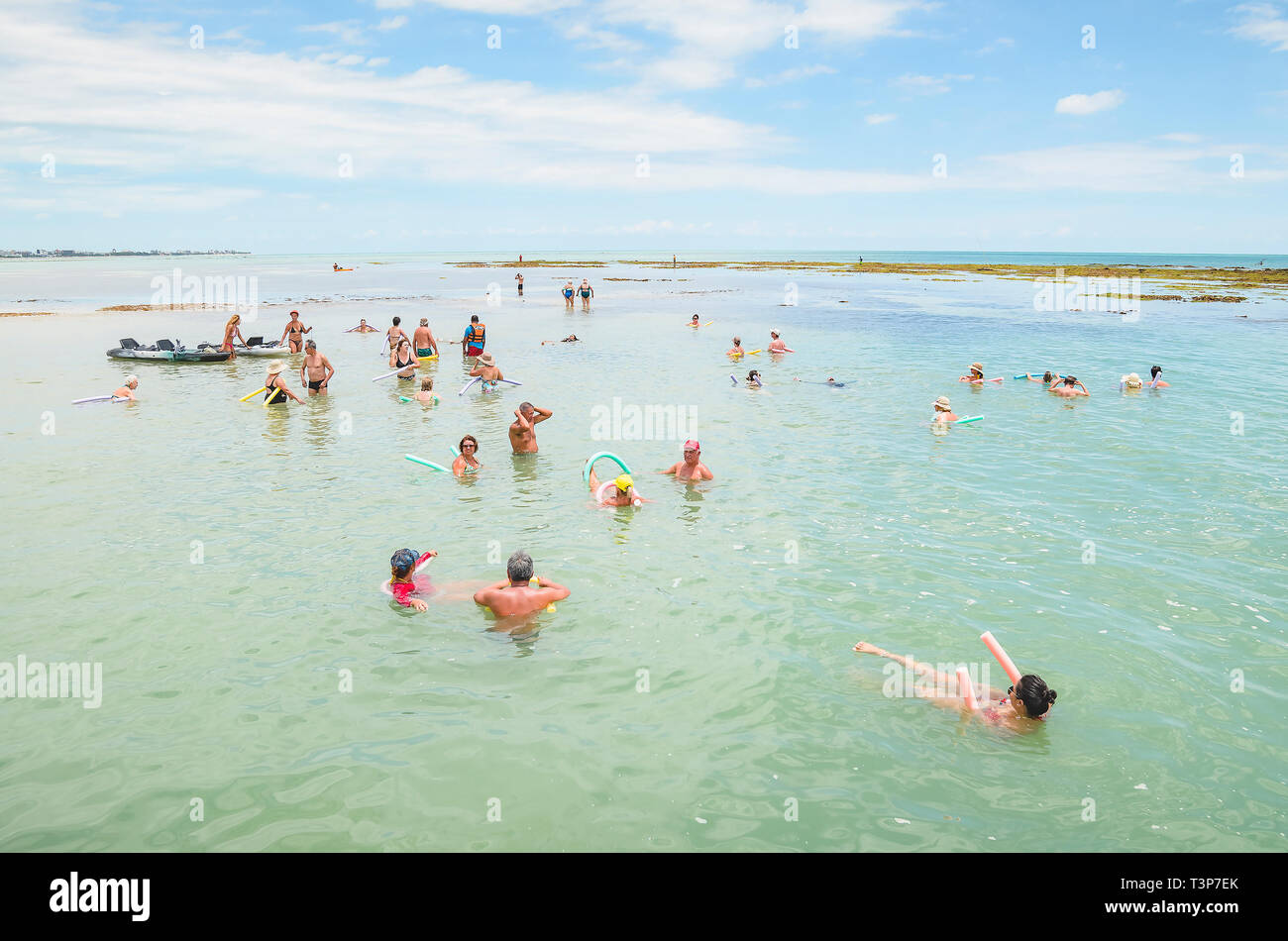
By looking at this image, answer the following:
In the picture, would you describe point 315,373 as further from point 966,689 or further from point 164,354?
point 966,689

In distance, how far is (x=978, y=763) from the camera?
256 inches

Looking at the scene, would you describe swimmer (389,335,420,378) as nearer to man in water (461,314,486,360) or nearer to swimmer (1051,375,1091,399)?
man in water (461,314,486,360)

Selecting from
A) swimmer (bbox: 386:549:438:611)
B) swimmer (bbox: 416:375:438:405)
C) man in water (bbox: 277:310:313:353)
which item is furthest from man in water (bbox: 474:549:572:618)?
man in water (bbox: 277:310:313:353)

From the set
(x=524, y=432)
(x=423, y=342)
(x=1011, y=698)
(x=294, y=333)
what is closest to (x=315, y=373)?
(x=423, y=342)

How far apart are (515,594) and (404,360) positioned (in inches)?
792

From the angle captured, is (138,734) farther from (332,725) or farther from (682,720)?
(682,720)

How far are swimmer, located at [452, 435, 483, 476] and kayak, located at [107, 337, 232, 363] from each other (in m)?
20.6

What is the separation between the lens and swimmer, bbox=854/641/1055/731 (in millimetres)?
6852

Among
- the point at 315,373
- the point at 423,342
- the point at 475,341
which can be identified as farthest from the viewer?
the point at 475,341

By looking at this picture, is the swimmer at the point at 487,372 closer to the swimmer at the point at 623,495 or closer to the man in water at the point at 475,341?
the man in water at the point at 475,341

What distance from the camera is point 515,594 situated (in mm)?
8906

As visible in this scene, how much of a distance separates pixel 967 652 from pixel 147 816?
8.15m
